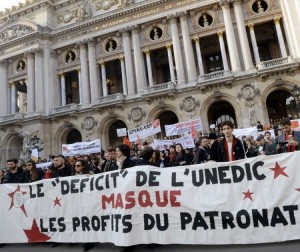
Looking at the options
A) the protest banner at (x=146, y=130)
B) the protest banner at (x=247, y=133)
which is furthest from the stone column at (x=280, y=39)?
the protest banner at (x=146, y=130)

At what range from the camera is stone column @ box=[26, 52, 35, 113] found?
100ft

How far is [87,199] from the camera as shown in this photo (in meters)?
6.11

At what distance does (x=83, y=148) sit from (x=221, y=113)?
14.4 metres

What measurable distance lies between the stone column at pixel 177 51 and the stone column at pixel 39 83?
14.2 m

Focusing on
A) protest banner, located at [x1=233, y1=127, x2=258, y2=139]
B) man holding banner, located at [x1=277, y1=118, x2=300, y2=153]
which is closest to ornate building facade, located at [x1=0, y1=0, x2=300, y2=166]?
protest banner, located at [x1=233, y1=127, x2=258, y2=139]

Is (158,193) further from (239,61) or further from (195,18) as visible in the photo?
(195,18)

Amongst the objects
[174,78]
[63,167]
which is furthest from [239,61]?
[63,167]

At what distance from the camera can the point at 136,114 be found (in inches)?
1049

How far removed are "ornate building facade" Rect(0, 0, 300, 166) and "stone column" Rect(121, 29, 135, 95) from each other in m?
0.10

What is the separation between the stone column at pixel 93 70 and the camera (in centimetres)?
2966

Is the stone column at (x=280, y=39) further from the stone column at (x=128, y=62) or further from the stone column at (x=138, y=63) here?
the stone column at (x=128, y=62)

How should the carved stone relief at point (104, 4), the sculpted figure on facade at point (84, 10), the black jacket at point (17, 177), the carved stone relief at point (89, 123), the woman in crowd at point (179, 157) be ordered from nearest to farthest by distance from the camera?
the black jacket at point (17, 177)
the woman in crowd at point (179, 157)
the carved stone relief at point (89, 123)
the carved stone relief at point (104, 4)
the sculpted figure on facade at point (84, 10)

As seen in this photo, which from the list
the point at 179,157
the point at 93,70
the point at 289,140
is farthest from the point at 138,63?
the point at 289,140

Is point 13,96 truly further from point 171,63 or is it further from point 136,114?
point 171,63
